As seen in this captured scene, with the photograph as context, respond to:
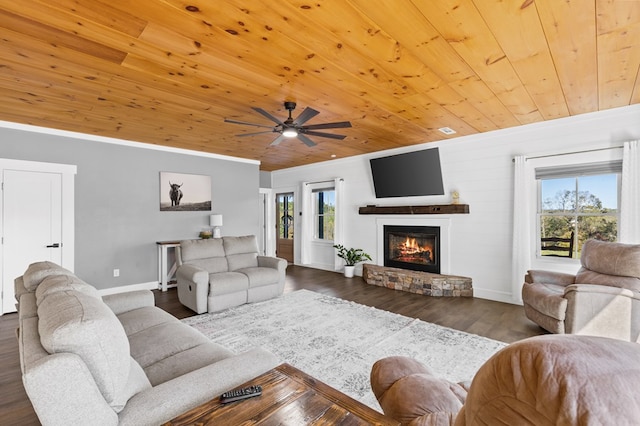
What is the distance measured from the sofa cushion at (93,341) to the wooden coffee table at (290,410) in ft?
0.98

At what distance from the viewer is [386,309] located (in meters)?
4.09

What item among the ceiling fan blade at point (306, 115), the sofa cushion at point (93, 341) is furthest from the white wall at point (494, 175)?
the sofa cushion at point (93, 341)

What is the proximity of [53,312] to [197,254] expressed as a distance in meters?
3.29

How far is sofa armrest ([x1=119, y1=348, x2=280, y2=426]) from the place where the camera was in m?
1.13

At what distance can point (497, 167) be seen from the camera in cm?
452

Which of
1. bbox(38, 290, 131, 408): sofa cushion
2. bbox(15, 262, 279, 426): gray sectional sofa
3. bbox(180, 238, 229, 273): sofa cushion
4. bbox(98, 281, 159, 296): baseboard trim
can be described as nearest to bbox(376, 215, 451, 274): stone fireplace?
bbox(180, 238, 229, 273): sofa cushion

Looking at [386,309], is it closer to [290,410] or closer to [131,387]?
[290,410]

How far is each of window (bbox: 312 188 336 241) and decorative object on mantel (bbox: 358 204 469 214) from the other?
42.2 inches

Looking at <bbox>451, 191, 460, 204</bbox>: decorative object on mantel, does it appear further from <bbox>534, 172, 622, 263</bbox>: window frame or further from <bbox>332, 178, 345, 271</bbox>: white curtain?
<bbox>332, 178, 345, 271</bbox>: white curtain

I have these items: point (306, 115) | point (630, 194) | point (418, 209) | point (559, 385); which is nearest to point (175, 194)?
point (306, 115)

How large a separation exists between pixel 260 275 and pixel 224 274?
49cm

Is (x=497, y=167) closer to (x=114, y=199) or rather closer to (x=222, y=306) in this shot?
(x=222, y=306)

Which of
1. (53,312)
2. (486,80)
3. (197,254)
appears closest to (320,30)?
(486,80)

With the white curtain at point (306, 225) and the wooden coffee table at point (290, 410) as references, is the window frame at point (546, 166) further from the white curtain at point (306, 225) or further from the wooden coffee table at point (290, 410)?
the white curtain at point (306, 225)
